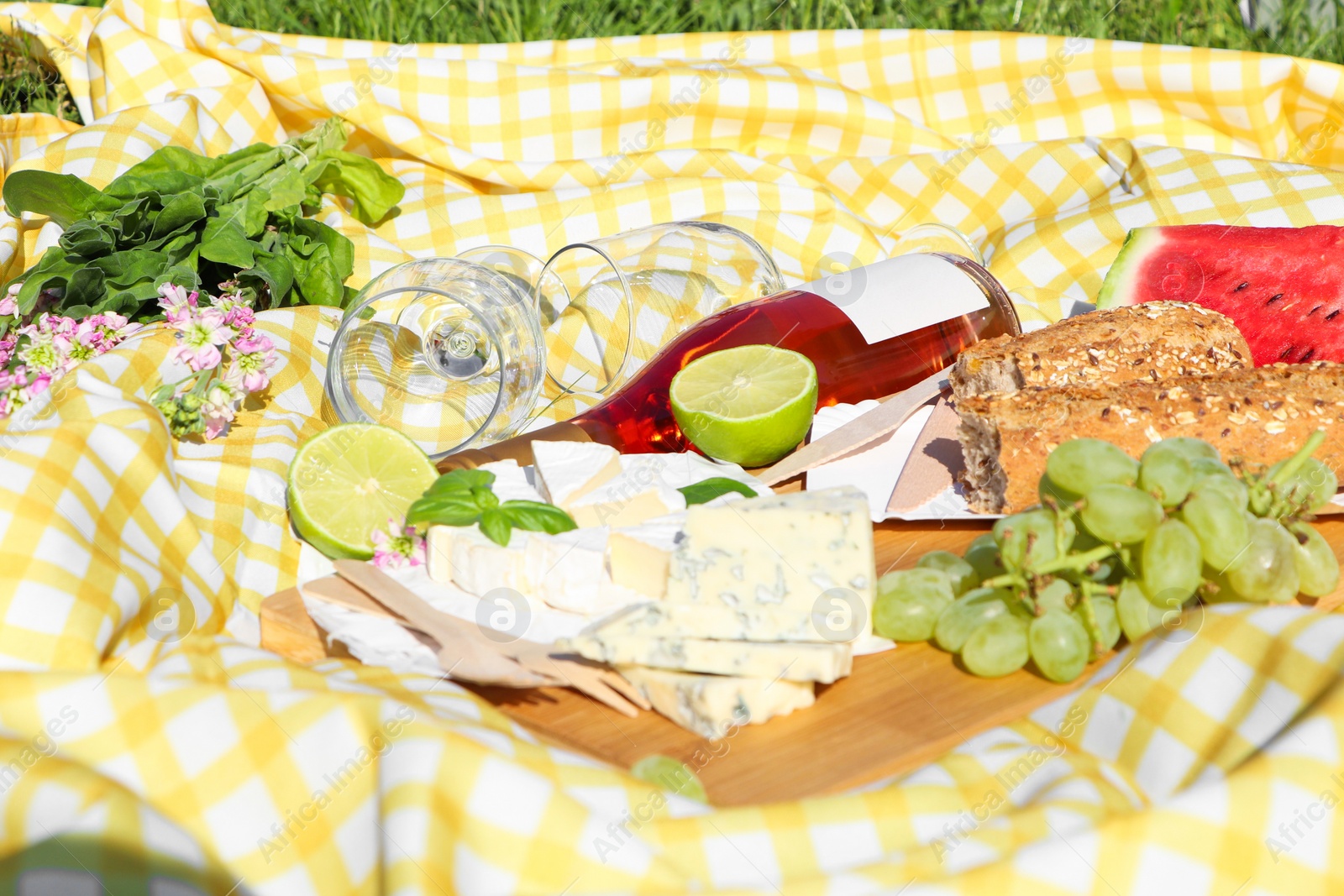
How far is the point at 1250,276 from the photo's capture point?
7.58 feet

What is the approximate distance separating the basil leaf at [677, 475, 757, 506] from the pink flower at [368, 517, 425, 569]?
405 mm

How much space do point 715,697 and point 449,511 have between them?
49 centimetres

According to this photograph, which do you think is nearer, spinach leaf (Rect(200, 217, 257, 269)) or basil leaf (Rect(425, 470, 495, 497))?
basil leaf (Rect(425, 470, 495, 497))

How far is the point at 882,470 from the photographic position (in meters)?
1.97

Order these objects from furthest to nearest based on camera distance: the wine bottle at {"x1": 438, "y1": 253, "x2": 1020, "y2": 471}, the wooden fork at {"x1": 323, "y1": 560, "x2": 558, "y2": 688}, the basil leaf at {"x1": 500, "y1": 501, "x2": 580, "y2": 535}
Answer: the wine bottle at {"x1": 438, "y1": 253, "x2": 1020, "y2": 471} < the basil leaf at {"x1": 500, "y1": 501, "x2": 580, "y2": 535} < the wooden fork at {"x1": 323, "y1": 560, "x2": 558, "y2": 688}

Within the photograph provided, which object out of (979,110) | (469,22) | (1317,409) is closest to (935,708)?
(1317,409)

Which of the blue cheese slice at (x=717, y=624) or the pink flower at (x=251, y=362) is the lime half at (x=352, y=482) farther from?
the blue cheese slice at (x=717, y=624)

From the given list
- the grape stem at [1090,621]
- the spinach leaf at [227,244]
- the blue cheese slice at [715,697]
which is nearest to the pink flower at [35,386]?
the spinach leaf at [227,244]

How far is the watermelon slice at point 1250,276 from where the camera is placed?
224 centimetres

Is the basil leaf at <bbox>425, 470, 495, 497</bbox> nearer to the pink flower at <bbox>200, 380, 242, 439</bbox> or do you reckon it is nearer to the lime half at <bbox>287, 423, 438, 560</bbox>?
the lime half at <bbox>287, 423, 438, 560</bbox>

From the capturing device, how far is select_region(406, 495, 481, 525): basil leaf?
61.1 inches

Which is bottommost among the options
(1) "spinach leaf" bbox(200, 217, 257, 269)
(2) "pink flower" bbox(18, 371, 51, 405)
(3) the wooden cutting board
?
(3) the wooden cutting board

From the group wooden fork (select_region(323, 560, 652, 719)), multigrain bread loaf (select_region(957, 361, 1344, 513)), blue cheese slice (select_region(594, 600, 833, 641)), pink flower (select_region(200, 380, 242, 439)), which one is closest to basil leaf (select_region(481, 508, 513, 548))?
wooden fork (select_region(323, 560, 652, 719))

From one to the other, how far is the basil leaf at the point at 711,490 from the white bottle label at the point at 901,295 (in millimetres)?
559
